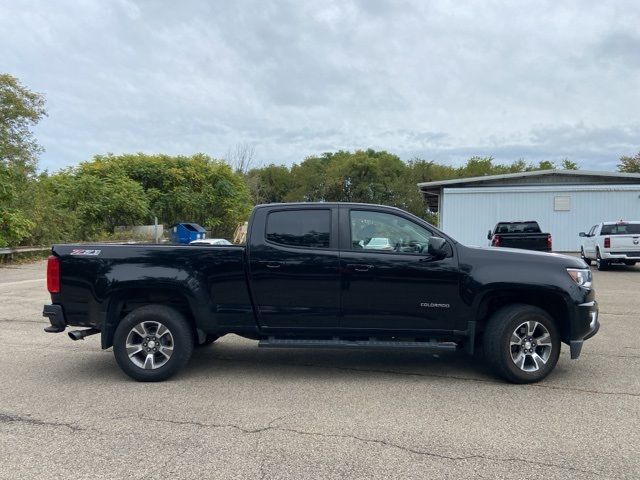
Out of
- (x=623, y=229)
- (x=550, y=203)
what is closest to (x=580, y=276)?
(x=623, y=229)

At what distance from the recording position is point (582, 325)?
545cm

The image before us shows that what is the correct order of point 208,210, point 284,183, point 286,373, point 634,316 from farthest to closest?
point 284,183
point 208,210
point 634,316
point 286,373

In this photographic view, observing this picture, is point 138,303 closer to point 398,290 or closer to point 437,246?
point 398,290

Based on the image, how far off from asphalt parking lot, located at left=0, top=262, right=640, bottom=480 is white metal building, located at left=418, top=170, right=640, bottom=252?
20.7 m

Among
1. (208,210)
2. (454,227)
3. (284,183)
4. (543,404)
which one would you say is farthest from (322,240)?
(284,183)

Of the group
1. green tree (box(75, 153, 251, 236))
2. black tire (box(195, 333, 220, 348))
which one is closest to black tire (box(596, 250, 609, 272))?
black tire (box(195, 333, 220, 348))

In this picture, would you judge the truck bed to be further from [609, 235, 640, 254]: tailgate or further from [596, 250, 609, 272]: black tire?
[596, 250, 609, 272]: black tire

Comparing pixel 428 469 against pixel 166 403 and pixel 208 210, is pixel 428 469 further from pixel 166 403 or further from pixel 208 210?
pixel 208 210

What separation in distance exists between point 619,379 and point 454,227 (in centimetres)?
2228

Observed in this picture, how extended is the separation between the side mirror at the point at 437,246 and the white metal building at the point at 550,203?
71.3 ft

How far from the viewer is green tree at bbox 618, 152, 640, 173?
52862 mm

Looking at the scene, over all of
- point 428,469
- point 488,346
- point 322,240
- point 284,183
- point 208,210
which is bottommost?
point 428,469

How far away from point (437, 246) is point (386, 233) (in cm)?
64

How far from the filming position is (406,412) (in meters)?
4.65
